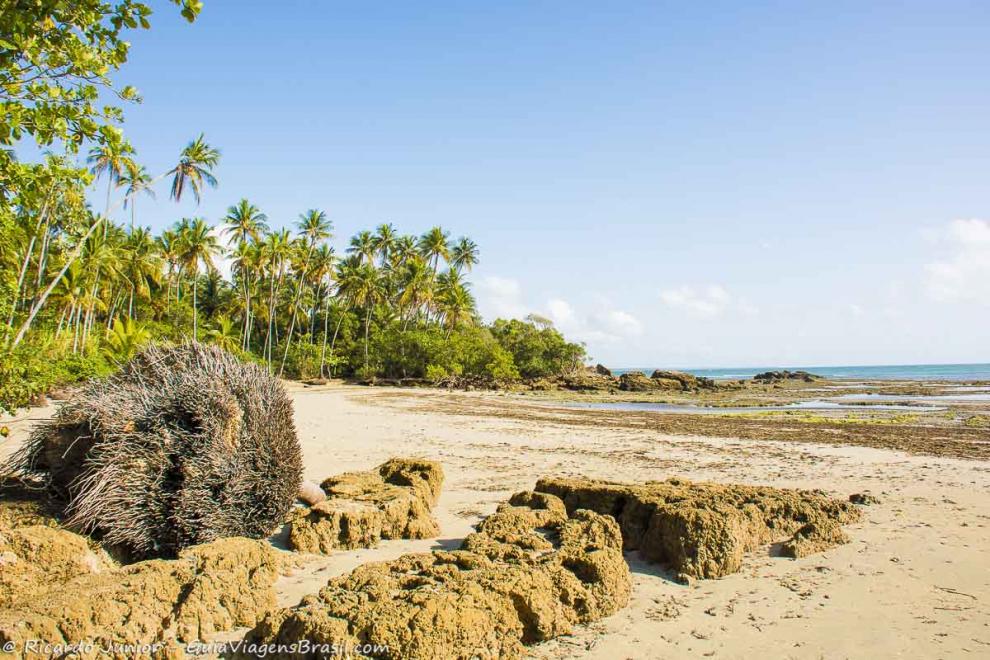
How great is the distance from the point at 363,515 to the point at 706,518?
361 cm

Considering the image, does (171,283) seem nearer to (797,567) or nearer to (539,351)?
(539,351)

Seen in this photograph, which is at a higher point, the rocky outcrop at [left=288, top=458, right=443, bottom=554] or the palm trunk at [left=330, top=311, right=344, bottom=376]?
the palm trunk at [left=330, top=311, right=344, bottom=376]

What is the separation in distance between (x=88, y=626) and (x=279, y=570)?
5.94ft

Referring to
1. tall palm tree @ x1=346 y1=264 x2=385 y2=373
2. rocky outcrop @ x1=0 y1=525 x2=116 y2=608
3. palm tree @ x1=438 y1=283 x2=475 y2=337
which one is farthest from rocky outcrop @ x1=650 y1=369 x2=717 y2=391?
rocky outcrop @ x1=0 y1=525 x2=116 y2=608

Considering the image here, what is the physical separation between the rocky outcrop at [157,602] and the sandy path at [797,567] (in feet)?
1.50

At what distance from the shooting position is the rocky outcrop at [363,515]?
614 centimetres

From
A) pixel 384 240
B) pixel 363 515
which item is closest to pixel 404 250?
pixel 384 240

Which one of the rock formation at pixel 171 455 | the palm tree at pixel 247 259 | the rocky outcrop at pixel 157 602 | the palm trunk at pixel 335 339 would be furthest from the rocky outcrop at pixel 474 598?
the palm trunk at pixel 335 339

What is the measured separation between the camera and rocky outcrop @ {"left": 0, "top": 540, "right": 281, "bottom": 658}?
12.1 ft

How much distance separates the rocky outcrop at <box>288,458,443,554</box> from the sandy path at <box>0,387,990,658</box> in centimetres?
20

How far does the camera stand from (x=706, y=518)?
5.82 metres

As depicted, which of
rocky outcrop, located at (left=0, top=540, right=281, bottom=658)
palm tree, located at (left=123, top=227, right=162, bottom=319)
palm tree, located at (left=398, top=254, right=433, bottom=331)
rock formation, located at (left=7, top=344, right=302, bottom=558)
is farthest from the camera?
palm tree, located at (left=398, top=254, right=433, bottom=331)

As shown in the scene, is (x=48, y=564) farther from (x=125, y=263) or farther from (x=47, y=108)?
(x=125, y=263)

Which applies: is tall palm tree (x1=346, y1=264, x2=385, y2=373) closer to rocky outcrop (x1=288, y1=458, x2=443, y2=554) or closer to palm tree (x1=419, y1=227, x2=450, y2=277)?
palm tree (x1=419, y1=227, x2=450, y2=277)
